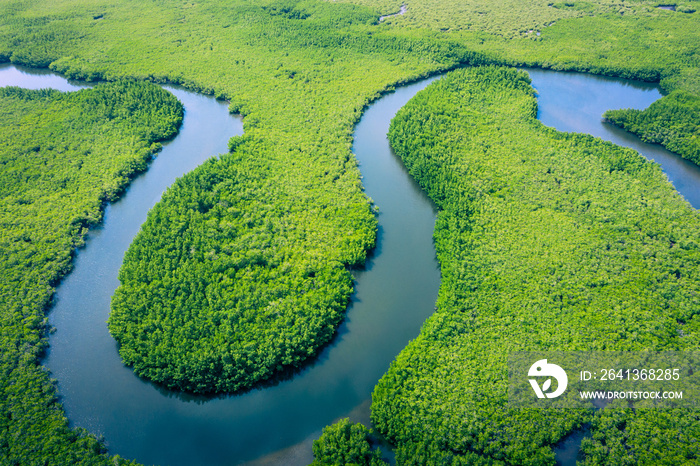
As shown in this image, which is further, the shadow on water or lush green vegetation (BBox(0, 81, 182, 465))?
the shadow on water

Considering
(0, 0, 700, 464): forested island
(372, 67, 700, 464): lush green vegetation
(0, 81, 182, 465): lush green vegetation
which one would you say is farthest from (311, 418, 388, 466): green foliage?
(0, 81, 182, 465): lush green vegetation

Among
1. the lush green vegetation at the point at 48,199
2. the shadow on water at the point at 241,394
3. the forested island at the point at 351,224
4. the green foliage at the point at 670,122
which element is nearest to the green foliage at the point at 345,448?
the forested island at the point at 351,224

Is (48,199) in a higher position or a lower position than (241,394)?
higher

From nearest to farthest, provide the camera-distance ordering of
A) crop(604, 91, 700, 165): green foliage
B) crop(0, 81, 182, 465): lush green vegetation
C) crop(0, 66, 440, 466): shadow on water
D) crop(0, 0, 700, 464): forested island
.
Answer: crop(0, 81, 182, 465): lush green vegetation → crop(0, 0, 700, 464): forested island → crop(0, 66, 440, 466): shadow on water → crop(604, 91, 700, 165): green foliage

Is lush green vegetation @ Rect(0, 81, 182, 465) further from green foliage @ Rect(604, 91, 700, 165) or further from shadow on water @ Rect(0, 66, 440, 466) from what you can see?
green foliage @ Rect(604, 91, 700, 165)

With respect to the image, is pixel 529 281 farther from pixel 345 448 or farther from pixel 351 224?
pixel 345 448

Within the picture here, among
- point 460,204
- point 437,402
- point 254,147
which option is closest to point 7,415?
point 437,402

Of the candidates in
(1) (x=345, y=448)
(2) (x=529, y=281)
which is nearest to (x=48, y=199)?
(1) (x=345, y=448)
